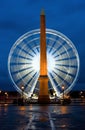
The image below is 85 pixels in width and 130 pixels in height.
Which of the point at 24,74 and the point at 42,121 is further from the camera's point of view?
the point at 24,74

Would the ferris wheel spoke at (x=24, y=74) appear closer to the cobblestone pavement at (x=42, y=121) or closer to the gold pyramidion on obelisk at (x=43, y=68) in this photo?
the gold pyramidion on obelisk at (x=43, y=68)

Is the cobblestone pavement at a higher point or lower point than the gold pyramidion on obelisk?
lower

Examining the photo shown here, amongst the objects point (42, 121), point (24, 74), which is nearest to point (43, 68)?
point (24, 74)

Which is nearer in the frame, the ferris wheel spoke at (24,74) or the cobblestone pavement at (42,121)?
the cobblestone pavement at (42,121)

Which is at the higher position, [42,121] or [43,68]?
[43,68]

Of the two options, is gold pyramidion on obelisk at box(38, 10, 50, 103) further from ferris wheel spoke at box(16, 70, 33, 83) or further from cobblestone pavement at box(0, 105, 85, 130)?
cobblestone pavement at box(0, 105, 85, 130)

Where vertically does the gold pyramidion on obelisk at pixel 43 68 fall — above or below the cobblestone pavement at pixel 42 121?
above

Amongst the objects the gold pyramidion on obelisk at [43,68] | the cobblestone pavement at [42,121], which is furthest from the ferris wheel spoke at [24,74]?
the cobblestone pavement at [42,121]

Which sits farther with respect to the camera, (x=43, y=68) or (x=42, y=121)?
(x=43, y=68)

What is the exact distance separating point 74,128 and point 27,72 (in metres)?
53.8

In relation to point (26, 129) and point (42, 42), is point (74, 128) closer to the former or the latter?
point (26, 129)

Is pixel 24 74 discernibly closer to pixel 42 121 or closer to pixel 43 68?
pixel 43 68

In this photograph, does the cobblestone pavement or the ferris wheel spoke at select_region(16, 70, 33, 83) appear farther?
the ferris wheel spoke at select_region(16, 70, 33, 83)

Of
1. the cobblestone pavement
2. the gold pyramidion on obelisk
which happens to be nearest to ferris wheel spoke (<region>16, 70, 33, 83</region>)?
the gold pyramidion on obelisk
